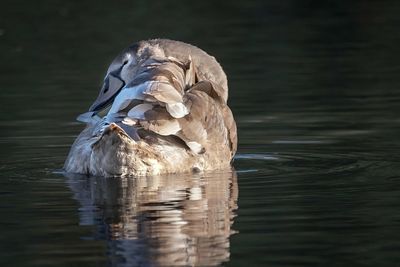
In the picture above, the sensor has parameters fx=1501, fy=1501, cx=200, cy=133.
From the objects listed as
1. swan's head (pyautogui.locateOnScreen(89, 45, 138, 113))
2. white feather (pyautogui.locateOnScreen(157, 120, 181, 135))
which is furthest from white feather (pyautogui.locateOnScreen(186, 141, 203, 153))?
swan's head (pyautogui.locateOnScreen(89, 45, 138, 113))

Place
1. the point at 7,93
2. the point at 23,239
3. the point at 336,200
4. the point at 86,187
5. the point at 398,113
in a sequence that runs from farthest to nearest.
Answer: the point at 7,93
the point at 398,113
the point at 86,187
the point at 336,200
the point at 23,239

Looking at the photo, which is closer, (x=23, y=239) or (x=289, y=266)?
(x=289, y=266)

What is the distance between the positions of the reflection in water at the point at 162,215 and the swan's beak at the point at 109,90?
0.81 meters

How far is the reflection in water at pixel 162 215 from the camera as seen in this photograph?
8086 millimetres

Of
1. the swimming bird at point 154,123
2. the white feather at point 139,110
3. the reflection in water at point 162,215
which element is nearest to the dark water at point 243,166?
the reflection in water at point 162,215

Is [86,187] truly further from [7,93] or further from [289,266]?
[7,93]

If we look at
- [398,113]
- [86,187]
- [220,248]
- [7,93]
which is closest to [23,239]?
[220,248]

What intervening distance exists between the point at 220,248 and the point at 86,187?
8.54 ft

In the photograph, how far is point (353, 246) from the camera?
830 centimetres

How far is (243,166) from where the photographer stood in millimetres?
11711

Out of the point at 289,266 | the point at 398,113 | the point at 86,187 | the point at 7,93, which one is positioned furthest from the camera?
the point at 7,93

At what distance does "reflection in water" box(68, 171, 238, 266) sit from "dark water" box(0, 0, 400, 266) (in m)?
0.01

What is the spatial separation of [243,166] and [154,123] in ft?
4.56

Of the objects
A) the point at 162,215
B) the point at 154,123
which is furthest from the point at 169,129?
the point at 162,215
